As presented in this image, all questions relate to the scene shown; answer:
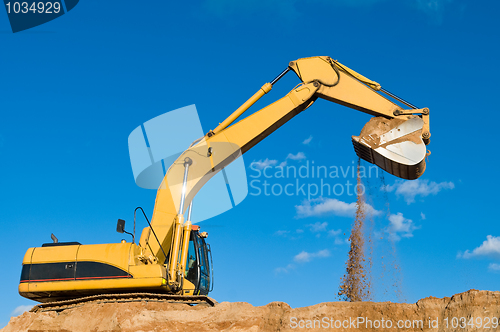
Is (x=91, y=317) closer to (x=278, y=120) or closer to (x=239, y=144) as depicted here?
(x=239, y=144)

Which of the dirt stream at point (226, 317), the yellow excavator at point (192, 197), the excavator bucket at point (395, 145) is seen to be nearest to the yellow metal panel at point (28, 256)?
the yellow excavator at point (192, 197)

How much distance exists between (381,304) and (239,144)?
4183 millimetres

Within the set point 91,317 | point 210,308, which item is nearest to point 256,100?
point 210,308

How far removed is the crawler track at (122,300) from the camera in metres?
9.02

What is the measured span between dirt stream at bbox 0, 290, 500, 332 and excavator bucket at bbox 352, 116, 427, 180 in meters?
2.45

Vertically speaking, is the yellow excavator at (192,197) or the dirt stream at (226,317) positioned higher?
the yellow excavator at (192,197)

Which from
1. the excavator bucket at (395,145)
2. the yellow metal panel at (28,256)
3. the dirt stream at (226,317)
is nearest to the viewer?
the dirt stream at (226,317)

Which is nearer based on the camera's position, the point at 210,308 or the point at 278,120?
the point at 210,308

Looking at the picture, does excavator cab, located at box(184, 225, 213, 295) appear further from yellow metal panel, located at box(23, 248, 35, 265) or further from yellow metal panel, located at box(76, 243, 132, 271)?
yellow metal panel, located at box(23, 248, 35, 265)

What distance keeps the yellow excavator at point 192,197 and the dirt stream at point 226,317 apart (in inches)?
11.1

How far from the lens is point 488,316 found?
7.50 m

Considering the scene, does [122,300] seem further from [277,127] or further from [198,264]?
[277,127]

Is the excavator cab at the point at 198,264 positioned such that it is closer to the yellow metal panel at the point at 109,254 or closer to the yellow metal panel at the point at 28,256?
the yellow metal panel at the point at 109,254

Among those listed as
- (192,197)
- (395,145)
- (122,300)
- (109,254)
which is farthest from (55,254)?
(395,145)
